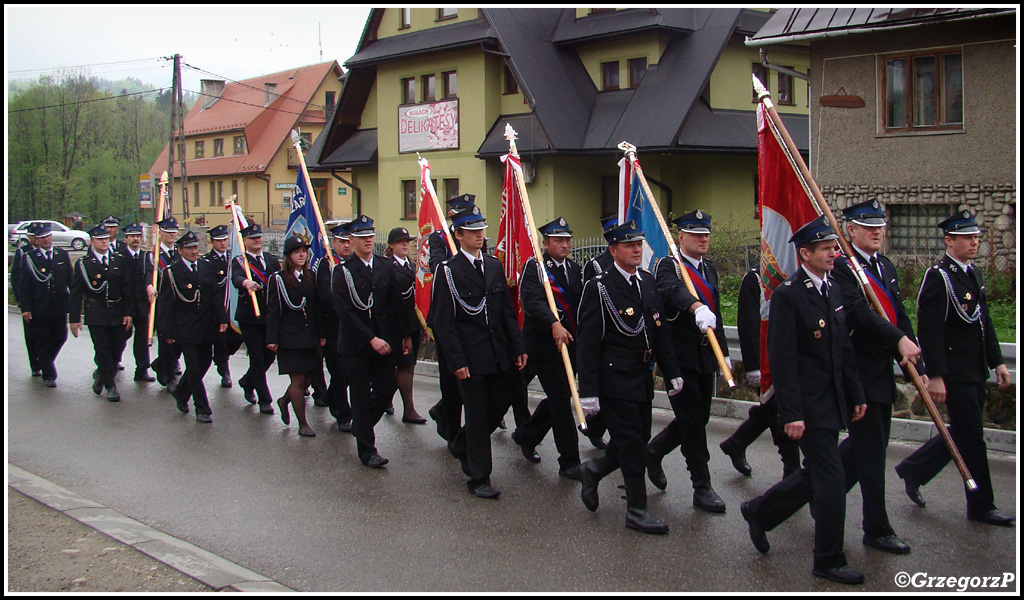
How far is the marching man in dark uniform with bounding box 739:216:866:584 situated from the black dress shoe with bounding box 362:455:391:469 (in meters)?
3.59

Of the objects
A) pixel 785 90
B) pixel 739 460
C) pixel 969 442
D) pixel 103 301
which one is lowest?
pixel 739 460

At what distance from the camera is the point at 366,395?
8.12 m

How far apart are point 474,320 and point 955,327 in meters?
3.32

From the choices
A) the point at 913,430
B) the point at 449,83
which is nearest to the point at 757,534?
the point at 913,430

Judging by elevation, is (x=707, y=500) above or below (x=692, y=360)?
below

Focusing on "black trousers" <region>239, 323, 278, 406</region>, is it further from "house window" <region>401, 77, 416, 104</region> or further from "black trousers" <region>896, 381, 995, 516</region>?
"house window" <region>401, 77, 416, 104</region>

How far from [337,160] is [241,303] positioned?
21.3 meters

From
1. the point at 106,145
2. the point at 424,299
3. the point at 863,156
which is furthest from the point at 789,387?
the point at 106,145

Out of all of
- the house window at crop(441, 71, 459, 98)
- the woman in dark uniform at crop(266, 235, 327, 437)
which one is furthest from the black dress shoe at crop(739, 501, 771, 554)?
the house window at crop(441, 71, 459, 98)

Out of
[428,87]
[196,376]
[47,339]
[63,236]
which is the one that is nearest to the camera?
[196,376]

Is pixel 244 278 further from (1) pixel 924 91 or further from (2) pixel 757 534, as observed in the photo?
(1) pixel 924 91

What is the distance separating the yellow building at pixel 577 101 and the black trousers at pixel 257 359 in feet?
46.4

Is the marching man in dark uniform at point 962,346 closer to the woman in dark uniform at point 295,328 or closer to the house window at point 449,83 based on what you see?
the woman in dark uniform at point 295,328

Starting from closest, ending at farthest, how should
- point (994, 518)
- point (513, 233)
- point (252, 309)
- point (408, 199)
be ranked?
point (994, 518) < point (513, 233) < point (252, 309) < point (408, 199)
